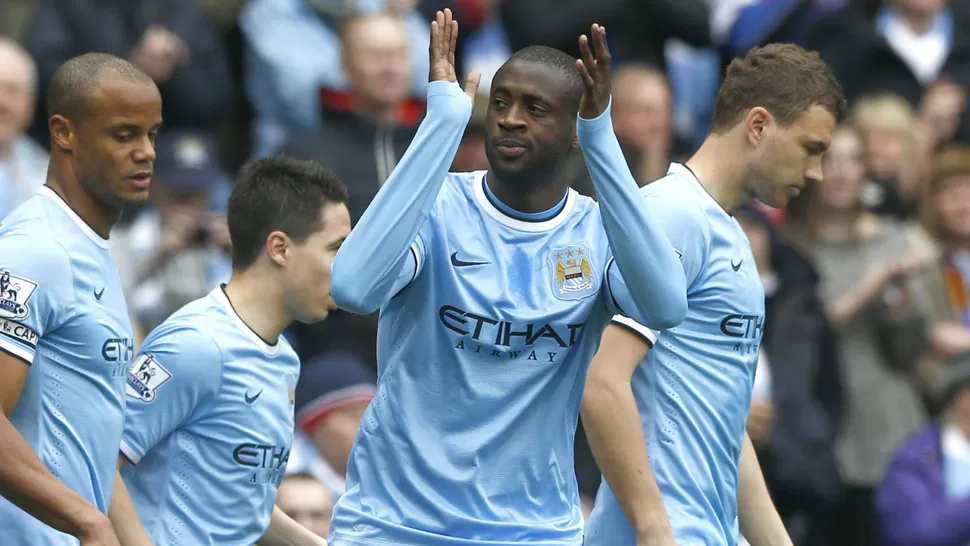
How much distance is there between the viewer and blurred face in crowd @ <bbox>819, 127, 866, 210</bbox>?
34.3 ft

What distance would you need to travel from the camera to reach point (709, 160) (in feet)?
19.1

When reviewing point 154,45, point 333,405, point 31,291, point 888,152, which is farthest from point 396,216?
point 888,152

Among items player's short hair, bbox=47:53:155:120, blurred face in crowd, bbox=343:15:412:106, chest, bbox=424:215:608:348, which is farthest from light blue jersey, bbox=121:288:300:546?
blurred face in crowd, bbox=343:15:412:106

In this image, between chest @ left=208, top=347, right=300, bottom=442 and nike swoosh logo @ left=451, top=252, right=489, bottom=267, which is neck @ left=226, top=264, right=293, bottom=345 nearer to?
chest @ left=208, top=347, right=300, bottom=442

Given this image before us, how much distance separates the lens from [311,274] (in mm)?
6031

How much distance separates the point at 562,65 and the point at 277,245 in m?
1.39

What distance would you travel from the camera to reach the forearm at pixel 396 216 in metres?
4.73

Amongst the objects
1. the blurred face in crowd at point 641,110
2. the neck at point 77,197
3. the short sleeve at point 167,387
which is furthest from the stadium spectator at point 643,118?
the neck at point 77,197

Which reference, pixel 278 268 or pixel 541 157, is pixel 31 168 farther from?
pixel 541 157

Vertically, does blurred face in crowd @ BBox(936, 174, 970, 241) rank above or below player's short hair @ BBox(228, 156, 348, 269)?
below

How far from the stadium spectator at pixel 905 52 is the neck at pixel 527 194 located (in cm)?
674

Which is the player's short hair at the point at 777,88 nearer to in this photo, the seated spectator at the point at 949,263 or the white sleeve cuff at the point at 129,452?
the white sleeve cuff at the point at 129,452

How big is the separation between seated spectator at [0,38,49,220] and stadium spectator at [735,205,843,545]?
372 centimetres

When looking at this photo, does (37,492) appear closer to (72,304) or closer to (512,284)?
(72,304)
